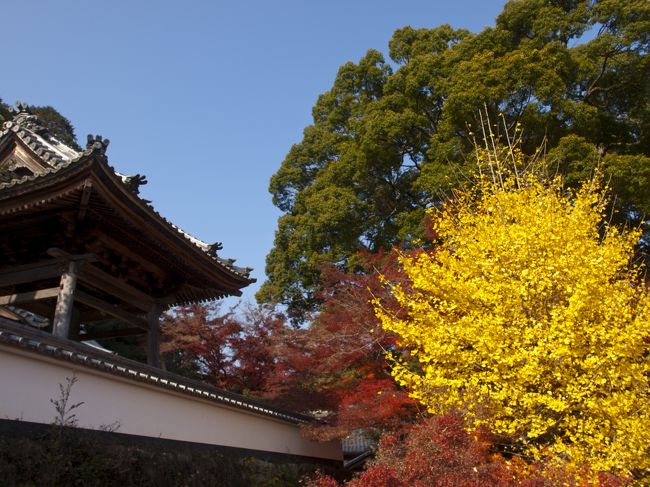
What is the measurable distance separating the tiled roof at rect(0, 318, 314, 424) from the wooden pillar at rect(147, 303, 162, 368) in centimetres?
97

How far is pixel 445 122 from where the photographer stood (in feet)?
55.6

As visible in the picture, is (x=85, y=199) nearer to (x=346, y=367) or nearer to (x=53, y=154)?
(x=53, y=154)

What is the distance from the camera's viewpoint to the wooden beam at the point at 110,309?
854 centimetres

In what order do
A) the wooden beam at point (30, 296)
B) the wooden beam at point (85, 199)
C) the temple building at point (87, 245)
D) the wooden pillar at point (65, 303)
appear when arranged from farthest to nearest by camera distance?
the wooden beam at point (30, 296), the wooden pillar at point (65, 303), the temple building at point (87, 245), the wooden beam at point (85, 199)

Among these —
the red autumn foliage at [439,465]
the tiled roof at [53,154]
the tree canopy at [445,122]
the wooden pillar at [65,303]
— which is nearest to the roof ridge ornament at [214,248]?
the tiled roof at [53,154]

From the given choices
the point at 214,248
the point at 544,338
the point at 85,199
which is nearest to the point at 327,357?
the point at 214,248

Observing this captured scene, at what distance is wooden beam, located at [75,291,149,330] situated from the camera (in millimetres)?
8539

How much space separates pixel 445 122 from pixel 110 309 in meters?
11.8

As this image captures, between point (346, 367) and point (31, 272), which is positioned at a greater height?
point (31, 272)

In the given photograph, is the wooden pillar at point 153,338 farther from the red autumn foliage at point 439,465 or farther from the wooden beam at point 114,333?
the red autumn foliage at point 439,465

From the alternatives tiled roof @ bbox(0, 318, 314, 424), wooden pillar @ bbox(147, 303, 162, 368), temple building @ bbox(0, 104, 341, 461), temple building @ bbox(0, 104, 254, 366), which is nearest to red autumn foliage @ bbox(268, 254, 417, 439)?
temple building @ bbox(0, 104, 341, 461)

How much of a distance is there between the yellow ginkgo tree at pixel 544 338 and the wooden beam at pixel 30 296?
519 centimetres

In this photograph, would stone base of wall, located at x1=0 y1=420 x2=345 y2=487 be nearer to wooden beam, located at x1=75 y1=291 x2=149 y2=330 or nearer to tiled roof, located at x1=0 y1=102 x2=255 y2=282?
wooden beam, located at x1=75 y1=291 x2=149 y2=330

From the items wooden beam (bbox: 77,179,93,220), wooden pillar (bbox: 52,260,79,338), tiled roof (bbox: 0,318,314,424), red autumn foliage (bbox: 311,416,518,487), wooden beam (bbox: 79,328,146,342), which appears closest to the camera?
tiled roof (bbox: 0,318,314,424)
